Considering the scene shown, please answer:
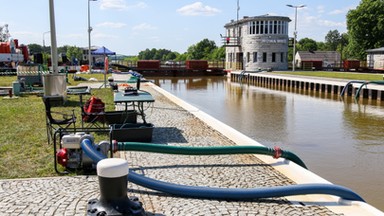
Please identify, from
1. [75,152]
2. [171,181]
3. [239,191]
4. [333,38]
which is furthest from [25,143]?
[333,38]

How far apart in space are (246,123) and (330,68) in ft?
154

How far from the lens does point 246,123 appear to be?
15.6 metres

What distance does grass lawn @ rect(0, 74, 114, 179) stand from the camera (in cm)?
628

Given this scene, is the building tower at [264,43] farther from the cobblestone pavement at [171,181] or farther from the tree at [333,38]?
the tree at [333,38]

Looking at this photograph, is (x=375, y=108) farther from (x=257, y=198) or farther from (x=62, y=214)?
(x=62, y=214)

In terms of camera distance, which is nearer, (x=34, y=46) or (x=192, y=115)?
(x=192, y=115)

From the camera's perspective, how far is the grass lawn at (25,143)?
628 centimetres

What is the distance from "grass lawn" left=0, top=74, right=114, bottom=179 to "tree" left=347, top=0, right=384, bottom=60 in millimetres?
55609

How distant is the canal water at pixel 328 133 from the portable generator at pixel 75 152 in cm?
449

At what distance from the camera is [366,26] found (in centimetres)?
6069

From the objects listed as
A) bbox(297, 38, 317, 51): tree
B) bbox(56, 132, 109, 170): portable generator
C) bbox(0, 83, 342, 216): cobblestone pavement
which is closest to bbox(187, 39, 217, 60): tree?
bbox(297, 38, 317, 51): tree

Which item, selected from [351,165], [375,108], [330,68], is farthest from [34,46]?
[351,165]

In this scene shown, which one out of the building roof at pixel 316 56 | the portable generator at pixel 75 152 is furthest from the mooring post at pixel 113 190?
the building roof at pixel 316 56

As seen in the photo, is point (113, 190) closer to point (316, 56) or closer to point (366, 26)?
point (366, 26)
